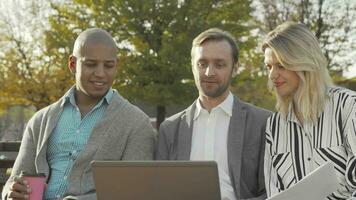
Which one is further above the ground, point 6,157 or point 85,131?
point 85,131

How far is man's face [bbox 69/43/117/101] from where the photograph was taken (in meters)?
3.83

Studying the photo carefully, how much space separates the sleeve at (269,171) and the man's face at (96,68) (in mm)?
1122

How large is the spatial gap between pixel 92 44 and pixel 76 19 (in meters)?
13.8

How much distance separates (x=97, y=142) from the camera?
12.4 feet

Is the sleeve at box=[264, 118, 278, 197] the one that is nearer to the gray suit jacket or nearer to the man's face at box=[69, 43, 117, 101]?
the gray suit jacket

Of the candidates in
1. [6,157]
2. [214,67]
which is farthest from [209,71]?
[6,157]

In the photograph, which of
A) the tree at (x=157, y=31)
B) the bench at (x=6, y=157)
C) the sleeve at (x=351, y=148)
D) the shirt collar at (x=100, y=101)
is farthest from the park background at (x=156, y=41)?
the sleeve at (x=351, y=148)

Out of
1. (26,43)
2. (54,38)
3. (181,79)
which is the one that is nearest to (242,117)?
(181,79)

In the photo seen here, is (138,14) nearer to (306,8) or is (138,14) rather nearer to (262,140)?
(306,8)

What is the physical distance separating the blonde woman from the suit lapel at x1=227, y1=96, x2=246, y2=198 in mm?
266

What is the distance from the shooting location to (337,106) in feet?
10.7

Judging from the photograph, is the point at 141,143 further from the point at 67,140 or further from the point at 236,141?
the point at 236,141

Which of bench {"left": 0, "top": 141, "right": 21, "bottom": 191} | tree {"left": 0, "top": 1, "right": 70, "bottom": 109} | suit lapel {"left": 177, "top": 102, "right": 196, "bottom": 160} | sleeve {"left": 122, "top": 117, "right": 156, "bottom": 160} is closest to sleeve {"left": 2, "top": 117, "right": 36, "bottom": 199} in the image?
sleeve {"left": 122, "top": 117, "right": 156, "bottom": 160}

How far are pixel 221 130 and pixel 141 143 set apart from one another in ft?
1.78
